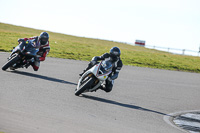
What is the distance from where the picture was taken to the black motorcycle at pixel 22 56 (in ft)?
45.3

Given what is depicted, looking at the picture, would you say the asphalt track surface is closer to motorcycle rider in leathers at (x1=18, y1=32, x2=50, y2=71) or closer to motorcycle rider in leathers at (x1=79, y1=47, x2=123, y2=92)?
motorcycle rider in leathers at (x1=79, y1=47, x2=123, y2=92)

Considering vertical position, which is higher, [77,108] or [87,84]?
[87,84]

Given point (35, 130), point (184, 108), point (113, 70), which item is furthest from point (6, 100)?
point (184, 108)

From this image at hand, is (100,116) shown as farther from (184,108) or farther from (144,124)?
(184,108)

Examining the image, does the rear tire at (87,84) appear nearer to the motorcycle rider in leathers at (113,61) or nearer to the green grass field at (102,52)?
the motorcycle rider in leathers at (113,61)

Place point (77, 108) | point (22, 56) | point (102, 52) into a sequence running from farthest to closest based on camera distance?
point (102, 52) < point (22, 56) < point (77, 108)

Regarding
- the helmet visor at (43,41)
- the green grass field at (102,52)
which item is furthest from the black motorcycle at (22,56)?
the green grass field at (102,52)

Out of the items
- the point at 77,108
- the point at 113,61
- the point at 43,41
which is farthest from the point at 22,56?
the point at 77,108

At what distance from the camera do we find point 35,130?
6219 mm

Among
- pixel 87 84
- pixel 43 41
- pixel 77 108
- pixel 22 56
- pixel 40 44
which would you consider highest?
pixel 43 41

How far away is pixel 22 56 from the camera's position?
14.1 m

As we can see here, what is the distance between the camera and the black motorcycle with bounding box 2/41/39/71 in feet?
45.3

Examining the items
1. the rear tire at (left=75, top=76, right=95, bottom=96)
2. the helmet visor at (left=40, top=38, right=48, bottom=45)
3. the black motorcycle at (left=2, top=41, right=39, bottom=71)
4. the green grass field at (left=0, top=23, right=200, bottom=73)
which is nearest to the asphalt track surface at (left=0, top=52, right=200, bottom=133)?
the rear tire at (left=75, top=76, right=95, bottom=96)

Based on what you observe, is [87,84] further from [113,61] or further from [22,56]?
[22,56]
